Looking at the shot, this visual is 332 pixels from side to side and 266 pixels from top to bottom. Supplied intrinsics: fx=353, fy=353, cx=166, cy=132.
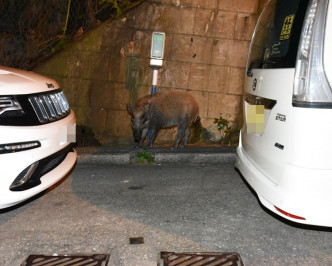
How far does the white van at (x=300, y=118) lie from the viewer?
100 inches

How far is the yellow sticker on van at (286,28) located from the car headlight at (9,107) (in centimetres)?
232

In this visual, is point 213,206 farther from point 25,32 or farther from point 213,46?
point 25,32

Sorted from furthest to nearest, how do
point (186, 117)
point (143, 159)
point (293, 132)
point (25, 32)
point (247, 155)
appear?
point (25, 32), point (186, 117), point (143, 159), point (247, 155), point (293, 132)

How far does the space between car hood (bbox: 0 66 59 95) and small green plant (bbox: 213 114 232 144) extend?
14.9ft

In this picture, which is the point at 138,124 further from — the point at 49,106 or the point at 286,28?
the point at 286,28

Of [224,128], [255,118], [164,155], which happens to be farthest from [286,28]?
[224,128]

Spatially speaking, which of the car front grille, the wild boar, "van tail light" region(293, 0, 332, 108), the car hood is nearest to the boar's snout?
the wild boar

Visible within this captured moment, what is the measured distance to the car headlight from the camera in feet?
9.52

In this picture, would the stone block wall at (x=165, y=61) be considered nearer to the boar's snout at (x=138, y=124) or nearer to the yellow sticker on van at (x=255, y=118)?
the boar's snout at (x=138, y=124)

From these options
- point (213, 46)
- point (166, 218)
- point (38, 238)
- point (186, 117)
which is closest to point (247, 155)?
point (166, 218)

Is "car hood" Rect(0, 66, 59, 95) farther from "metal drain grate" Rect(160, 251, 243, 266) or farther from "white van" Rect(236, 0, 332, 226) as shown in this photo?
"white van" Rect(236, 0, 332, 226)

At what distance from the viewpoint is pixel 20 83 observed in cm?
319

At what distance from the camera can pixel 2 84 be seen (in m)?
3.01

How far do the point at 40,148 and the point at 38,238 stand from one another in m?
Answer: 0.86
